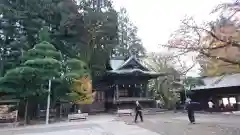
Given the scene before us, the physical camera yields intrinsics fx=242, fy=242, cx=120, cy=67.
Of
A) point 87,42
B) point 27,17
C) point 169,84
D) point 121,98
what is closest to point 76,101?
point 121,98

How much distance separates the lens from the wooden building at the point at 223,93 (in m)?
27.1

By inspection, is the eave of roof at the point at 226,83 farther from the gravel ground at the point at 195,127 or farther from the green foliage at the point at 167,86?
the gravel ground at the point at 195,127

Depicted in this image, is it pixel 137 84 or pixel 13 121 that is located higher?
pixel 137 84

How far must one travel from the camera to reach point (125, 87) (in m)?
29.3

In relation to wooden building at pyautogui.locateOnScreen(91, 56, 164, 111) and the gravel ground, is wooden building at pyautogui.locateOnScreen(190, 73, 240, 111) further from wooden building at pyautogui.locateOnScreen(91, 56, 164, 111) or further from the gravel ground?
the gravel ground

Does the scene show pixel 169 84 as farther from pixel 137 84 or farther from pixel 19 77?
pixel 19 77

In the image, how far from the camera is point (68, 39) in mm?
27828

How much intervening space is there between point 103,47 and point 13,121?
1369 centimetres

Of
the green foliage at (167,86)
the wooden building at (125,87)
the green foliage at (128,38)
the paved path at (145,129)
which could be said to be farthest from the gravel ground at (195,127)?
the green foliage at (128,38)

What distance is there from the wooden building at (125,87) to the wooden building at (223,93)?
6.47 m

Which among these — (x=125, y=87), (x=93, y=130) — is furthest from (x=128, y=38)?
(x=93, y=130)

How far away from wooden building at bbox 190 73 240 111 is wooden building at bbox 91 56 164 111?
6.47 m

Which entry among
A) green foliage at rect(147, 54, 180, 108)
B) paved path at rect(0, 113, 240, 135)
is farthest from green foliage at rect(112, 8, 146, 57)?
paved path at rect(0, 113, 240, 135)

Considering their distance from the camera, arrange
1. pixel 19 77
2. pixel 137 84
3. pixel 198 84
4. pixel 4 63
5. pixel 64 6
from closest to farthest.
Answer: pixel 19 77 < pixel 4 63 < pixel 64 6 < pixel 137 84 < pixel 198 84
